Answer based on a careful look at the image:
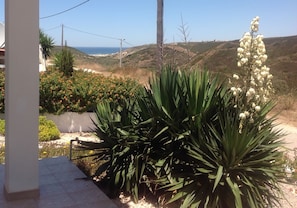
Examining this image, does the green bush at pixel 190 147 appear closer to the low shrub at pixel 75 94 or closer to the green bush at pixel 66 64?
the low shrub at pixel 75 94

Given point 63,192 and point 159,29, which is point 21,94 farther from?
point 159,29

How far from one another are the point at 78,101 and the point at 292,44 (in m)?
23.5

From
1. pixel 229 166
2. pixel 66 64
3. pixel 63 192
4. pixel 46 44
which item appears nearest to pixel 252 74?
pixel 229 166

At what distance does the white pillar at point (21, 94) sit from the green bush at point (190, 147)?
920mm

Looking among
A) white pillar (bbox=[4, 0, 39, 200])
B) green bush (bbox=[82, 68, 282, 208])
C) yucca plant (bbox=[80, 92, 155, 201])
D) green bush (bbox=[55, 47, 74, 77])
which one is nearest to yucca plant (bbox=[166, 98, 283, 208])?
green bush (bbox=[82, 68, 282, 208])

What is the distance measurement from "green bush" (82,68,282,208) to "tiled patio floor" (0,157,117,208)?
0.96 feet

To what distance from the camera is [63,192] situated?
405cm

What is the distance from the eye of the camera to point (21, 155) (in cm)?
370

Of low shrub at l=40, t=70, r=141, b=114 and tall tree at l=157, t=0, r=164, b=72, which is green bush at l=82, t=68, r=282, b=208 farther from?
tall tree at l=157, t=0, r=164, b=72

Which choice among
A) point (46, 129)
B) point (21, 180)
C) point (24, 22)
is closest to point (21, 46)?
point (24, 22)

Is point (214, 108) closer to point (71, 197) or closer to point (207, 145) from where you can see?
point (207, 145)

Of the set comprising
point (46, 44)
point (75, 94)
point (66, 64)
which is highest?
point (46, 44)

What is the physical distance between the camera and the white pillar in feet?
11.7

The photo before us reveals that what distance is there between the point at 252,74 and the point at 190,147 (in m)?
1.01
